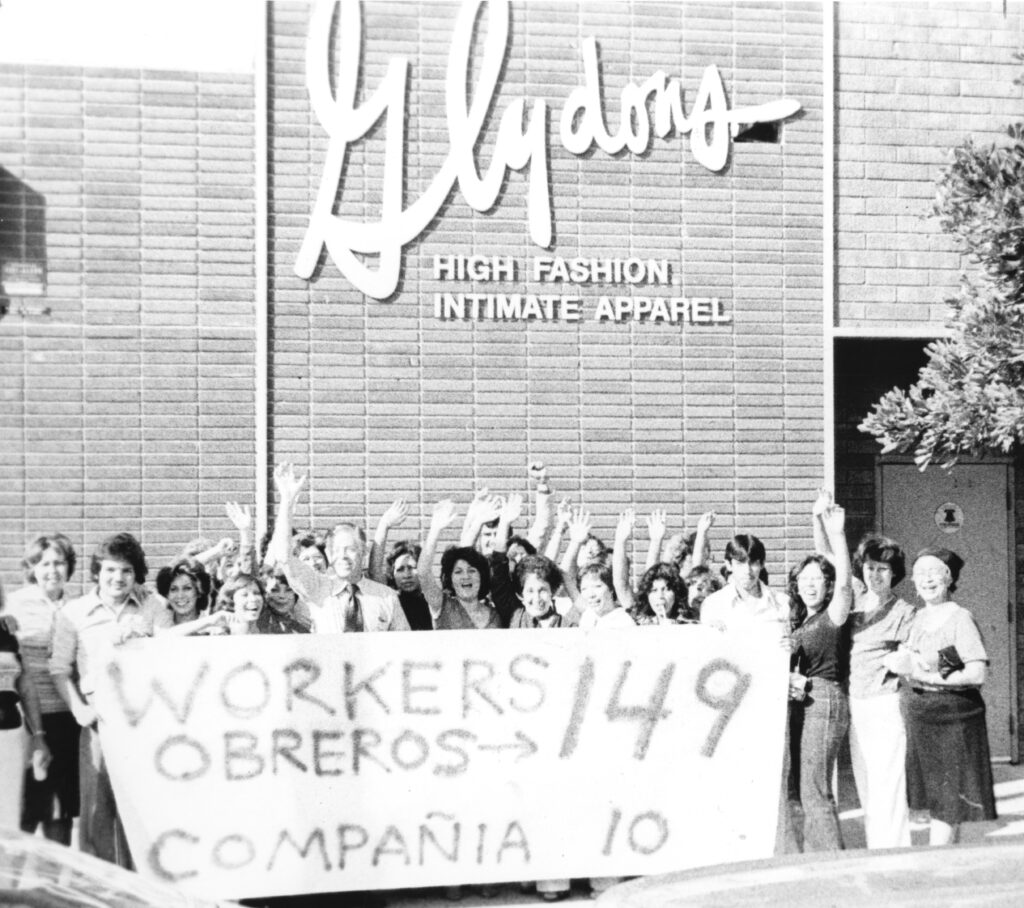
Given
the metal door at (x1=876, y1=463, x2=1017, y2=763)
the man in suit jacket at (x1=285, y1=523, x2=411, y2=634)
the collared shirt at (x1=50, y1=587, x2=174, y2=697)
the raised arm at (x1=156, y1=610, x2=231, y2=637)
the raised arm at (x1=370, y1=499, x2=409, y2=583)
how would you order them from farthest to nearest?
the metal door at (x1=876, y1=463, x2=1017, y2=763), the raised arm at (x1=370, y1=499, x2=409, y2=583), the man in suit jacket at (x1=285, y1=523, x2=411, y2=634), the raised arm at (x1=156, y1=610, x2=231, y2=637), the collared shirt at (x1=50, y1=587, x2=174, y2=697)

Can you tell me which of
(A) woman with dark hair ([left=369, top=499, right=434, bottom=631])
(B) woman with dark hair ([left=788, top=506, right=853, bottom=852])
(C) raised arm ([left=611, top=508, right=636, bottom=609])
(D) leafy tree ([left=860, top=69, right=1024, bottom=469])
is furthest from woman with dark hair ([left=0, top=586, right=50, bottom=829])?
(D) leafy tree ([left=860, top=69, right=1024, bottom=469])

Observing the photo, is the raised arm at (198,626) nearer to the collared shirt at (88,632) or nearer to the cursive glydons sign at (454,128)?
the collared shirt at (88,632)

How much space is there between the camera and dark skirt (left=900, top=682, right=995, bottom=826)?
19.8 ft

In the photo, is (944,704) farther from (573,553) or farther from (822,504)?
(573,553)

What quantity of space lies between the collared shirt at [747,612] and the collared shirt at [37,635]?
2889mm

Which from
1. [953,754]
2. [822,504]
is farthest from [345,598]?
[953,754]

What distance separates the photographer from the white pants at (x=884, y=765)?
6.03 m

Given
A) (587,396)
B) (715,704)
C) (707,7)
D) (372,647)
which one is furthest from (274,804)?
(707,7)

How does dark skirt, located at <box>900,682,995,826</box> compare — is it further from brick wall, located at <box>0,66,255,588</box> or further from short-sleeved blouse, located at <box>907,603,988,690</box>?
brick wall, located at <box>0,66,255,588</box>

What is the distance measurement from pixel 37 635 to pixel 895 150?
6.75 metres

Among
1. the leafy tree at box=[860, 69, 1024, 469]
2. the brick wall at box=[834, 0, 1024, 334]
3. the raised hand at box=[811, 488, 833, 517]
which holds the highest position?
the brick wall at box=[834, 0, 1024, 334]

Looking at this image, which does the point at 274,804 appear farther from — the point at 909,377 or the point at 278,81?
the point at 909,377

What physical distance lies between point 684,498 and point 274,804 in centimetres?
441

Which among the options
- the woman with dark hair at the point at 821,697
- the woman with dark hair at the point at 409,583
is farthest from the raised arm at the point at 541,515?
the woman with dark hair at the point at 821,697
